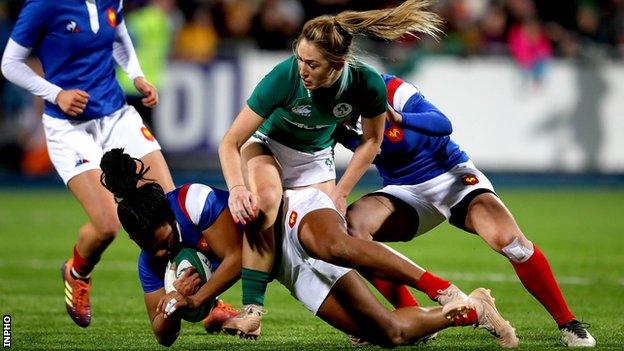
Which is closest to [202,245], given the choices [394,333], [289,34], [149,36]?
[394,333]

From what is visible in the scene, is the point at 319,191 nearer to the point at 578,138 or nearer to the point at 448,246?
the point at 448,246

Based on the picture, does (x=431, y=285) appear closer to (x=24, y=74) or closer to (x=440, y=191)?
(x=440, y=191)

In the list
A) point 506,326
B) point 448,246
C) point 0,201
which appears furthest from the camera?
point 0,201

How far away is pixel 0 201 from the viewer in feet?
52.9

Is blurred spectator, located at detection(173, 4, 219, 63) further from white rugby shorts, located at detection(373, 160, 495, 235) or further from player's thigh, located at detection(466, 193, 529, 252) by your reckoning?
player's thigh, located at detection(466, 193, 529, 252)

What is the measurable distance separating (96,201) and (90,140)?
0.48 meters

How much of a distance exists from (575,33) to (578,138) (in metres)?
1.79

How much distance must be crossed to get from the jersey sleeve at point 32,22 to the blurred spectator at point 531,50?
425 inches

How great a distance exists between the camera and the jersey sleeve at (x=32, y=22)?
7863 mm

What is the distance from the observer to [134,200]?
6449mm

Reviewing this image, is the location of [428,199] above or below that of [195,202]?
below

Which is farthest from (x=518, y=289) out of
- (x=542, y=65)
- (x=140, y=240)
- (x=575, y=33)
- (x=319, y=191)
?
(x=575, y=33)

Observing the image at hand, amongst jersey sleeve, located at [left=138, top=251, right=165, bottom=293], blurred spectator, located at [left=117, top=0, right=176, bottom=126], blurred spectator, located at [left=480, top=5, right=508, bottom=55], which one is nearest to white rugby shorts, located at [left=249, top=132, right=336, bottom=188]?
jersey sleeve, located at [left=138, top=251, right=165, bottom=293]

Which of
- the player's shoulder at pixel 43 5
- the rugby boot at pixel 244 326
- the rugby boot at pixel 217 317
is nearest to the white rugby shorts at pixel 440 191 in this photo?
the rugby boot at pixel 217 317
